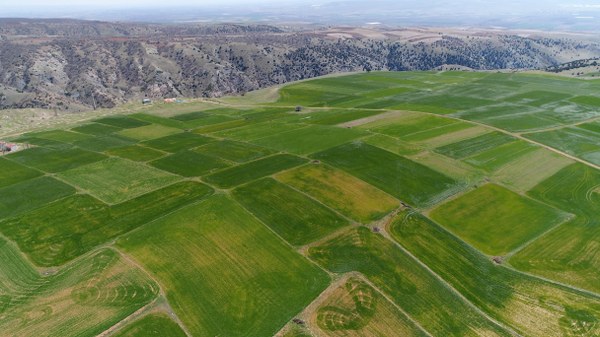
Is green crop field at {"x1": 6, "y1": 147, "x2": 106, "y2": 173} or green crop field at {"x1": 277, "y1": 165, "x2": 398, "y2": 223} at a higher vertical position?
green crop field at {"x1": 6, "y1": 147, "x2": 106, "y2": 173}

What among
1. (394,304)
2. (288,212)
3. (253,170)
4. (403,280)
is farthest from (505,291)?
(253,170)

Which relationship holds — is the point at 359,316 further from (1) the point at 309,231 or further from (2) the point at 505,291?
(2) the point at 505,291

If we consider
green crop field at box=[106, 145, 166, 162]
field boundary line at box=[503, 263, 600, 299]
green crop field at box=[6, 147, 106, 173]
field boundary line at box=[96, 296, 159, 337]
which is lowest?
field boundary line at box=[503, 263, 600, 299]

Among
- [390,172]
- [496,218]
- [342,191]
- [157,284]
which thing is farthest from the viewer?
[390,172]

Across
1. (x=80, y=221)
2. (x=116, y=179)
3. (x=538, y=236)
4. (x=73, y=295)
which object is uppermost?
(x=116, y=179)

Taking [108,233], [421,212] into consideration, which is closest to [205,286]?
[108,233]

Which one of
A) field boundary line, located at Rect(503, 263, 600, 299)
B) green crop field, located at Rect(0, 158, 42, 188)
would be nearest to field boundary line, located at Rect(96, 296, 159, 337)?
field boundary line, located at Rect(503, 263, 600, 299)

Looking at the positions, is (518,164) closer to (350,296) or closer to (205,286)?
(350,296)

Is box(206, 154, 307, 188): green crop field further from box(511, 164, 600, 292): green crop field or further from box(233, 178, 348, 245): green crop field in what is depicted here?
box(511, 164, 600, 292): green crop field
